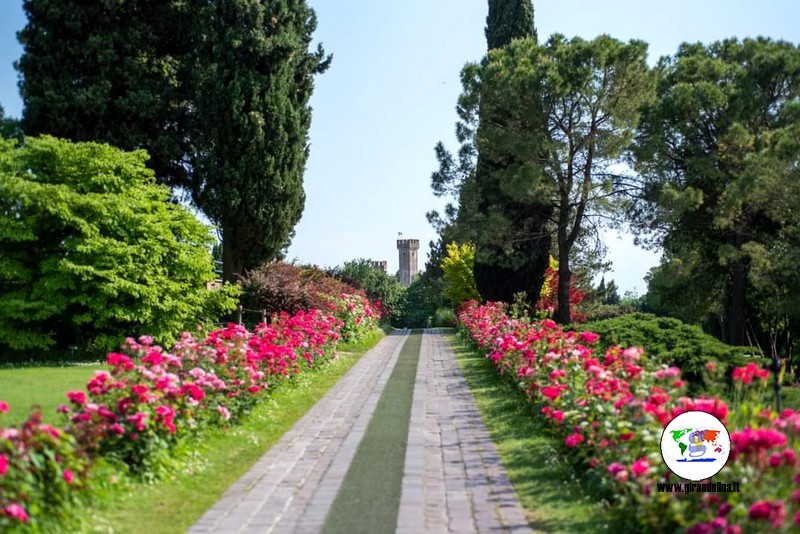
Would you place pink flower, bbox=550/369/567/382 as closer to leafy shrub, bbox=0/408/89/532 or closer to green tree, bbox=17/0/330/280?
leafy shrub, bbox=0/408/89/532

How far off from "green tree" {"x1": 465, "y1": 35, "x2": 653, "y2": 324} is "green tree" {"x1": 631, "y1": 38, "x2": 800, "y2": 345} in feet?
3.40

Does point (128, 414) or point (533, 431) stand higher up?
point (128, 414)

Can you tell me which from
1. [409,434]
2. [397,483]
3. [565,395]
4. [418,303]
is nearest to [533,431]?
[565,395]

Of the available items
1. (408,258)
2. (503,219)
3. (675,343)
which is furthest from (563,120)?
(408,258)

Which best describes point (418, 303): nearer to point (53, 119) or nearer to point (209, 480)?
point (53, 119)

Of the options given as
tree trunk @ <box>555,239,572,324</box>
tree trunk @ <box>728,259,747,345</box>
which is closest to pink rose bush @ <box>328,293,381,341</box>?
tree trunk @ <box>555,239,572,324</box>

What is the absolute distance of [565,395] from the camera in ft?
23.5

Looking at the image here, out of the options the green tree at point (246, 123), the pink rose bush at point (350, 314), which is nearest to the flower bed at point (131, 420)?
the pink rose bush at point (350, 314)

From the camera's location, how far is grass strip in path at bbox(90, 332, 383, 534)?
4.79m

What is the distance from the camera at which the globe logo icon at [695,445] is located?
4.36 metres

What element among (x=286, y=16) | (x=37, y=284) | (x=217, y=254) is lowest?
(x=37, y=284)

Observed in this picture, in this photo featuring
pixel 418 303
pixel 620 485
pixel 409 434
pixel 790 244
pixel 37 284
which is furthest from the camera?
pixel 418 303

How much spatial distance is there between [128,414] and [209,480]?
846 millimetres

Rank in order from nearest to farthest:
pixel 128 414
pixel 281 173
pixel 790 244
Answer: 1. pixel 128 414
2. pixel 790 244
3. pixel 281 173
